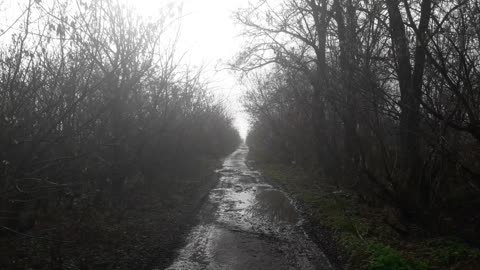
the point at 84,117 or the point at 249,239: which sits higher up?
the point at 84,117

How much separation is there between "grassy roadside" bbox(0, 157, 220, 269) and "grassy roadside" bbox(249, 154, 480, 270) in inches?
129

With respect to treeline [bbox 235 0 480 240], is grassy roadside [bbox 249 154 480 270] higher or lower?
lower

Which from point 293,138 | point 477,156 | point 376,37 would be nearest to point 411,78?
point 376,37

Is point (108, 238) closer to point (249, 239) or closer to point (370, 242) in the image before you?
point (249, 239)

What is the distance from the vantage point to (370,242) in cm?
Result: 676

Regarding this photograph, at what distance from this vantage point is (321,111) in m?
15.6

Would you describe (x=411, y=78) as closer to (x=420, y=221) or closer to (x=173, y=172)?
(x=420, y=221)

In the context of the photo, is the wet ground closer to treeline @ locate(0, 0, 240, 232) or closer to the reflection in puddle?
the reflection in puddle

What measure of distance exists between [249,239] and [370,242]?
8.33ft

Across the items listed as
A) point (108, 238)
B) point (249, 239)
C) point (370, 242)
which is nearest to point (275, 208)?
point (249, 239)

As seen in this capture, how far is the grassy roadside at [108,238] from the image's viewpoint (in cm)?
578

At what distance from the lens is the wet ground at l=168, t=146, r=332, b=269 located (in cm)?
626

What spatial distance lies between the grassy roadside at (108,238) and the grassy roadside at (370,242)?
328 cm

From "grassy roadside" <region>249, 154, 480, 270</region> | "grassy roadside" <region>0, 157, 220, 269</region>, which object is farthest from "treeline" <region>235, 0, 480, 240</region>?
"grassy roadside" <region>0, 157, 220, 269</region>
